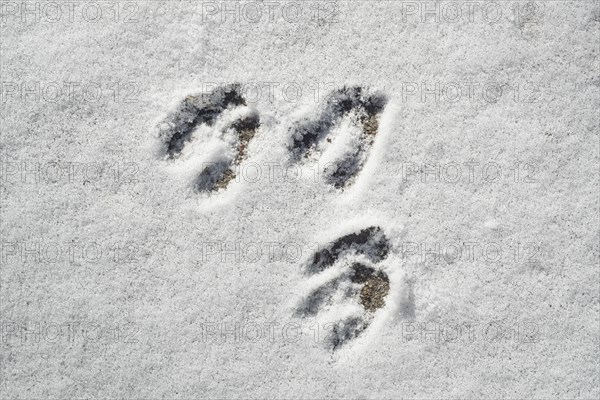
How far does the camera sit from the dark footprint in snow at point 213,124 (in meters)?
1.94

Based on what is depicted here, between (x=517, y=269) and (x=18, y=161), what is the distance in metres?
2.14

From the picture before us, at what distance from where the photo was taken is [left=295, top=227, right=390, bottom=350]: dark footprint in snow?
195 cm

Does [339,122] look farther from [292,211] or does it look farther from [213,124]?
[213,124]

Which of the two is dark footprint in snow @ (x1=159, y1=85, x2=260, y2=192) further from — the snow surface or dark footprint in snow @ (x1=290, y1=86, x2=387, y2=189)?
dark footprint in snow @ (x1=290, y1=86, x2=387, y2=189)

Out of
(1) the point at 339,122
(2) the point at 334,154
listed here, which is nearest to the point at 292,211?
(2) the point at 334,154

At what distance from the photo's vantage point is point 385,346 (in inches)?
76.9

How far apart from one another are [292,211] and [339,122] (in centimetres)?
42

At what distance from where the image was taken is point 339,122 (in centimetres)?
195

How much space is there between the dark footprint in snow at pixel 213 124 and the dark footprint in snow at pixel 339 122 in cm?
21

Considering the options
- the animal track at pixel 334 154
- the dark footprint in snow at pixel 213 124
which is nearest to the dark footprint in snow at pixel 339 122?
the animal track at pixel 334 154

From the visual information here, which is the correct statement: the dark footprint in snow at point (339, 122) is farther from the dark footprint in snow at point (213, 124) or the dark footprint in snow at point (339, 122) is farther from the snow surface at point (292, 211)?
the dark footprint in snow at point (213, 124)

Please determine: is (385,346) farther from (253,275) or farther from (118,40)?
(118,40)

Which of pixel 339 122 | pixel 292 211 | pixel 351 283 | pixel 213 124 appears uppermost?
pixel 213 124

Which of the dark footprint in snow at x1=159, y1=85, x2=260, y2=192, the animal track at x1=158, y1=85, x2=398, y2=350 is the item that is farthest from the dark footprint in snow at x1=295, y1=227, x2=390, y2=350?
the dark footprint in snow at x1=159, y1=85, x2=260, y2=192
